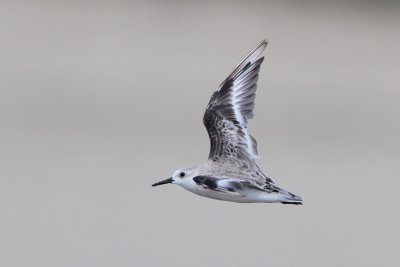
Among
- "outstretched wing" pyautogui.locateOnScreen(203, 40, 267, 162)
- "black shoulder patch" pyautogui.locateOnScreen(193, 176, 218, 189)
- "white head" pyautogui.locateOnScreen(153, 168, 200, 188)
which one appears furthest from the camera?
"outstretched wing" pyautogui.locateOnScreen(203, 40, 267, 162)

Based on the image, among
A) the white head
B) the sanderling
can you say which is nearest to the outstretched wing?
the sanderling

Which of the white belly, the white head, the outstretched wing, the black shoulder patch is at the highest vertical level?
the outstretched wing

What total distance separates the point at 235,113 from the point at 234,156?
0.80 ft

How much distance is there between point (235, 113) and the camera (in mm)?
4648

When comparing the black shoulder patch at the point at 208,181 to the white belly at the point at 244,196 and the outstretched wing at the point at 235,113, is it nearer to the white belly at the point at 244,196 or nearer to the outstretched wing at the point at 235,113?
the white belly at the point at 244,196

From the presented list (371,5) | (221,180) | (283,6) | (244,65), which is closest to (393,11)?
(371,5)

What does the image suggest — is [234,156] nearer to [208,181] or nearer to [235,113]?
[235,113]

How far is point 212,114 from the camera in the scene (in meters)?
4.64

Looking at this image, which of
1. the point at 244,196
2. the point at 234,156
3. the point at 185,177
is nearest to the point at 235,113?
the point at 234,156

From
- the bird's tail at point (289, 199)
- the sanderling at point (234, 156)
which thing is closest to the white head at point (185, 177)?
the sanderling at point (234, 156)

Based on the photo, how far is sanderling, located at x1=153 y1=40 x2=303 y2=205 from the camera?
4.12m

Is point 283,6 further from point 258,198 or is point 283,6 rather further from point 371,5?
point 258,198

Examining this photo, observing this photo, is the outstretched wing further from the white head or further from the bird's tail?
the bird's tail

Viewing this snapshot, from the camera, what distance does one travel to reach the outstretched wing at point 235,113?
450 centimetres
